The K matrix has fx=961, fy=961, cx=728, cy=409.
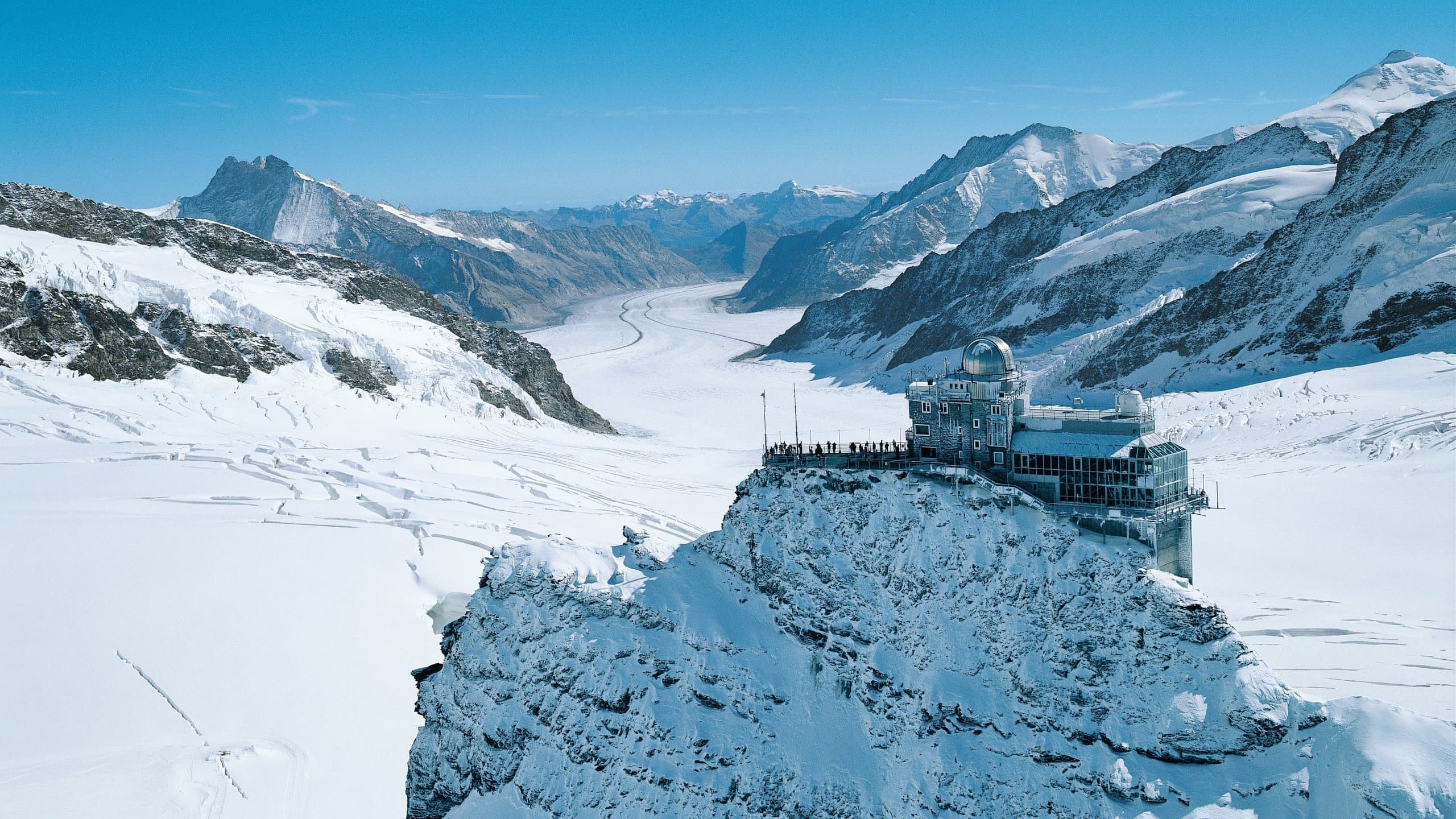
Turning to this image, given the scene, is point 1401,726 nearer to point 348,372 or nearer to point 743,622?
A: point 743,622

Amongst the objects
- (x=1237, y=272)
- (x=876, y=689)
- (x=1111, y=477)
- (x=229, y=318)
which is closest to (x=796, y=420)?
(x=1111, y=477)

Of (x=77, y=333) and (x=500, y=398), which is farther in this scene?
(x=500, y=398)

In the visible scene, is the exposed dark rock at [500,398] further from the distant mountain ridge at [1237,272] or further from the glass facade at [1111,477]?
the glass facade at [1111,477]

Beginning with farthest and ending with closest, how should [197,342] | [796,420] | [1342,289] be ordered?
[1342,289], [197,342], [796,420]

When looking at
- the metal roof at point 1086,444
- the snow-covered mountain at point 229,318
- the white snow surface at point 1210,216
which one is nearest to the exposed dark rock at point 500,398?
the snow-covered mountain at point 229,318

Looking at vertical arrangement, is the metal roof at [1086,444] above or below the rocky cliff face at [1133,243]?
below

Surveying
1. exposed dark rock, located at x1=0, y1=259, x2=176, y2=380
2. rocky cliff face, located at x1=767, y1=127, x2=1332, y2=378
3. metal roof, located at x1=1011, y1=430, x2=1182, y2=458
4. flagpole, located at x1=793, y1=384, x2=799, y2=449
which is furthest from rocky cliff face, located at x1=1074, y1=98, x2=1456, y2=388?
exposed dark rock, located at x1=0, y1=259, x2=176, y2=380

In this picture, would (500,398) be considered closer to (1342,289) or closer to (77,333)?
(77,333)
